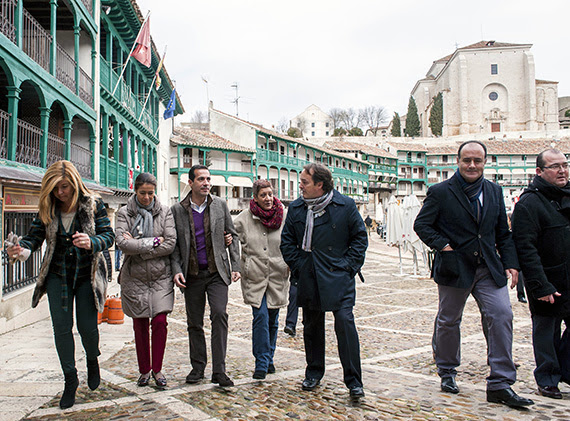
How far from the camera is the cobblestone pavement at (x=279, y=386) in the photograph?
3.54 metres

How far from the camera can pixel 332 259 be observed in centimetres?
398

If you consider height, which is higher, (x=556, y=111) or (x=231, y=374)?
(x=556, y=111)

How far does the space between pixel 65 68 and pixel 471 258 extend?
44.3ft

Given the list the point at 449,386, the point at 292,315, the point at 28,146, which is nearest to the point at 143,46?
the point at 28,146

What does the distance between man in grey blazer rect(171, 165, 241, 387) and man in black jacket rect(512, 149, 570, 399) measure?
2481 millimetres

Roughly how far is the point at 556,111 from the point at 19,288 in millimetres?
96575

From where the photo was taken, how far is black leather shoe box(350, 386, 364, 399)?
376 cm

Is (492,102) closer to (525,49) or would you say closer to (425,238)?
(525,49)

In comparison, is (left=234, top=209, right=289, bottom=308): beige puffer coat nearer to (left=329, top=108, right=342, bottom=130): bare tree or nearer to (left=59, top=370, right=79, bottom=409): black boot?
(left=59, top=370, right=79, bottom=409): black boot

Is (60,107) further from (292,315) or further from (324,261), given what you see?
(324,261)

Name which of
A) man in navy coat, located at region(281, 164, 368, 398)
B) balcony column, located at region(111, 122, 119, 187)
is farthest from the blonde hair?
balcony column, located at region(111, 122, 119, 187)

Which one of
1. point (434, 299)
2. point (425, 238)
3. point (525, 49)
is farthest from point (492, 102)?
point (425, 238)

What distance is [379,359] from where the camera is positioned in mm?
5305

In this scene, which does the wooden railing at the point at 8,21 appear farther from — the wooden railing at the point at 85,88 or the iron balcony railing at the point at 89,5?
the iron balcony railing at the point at 89,5
